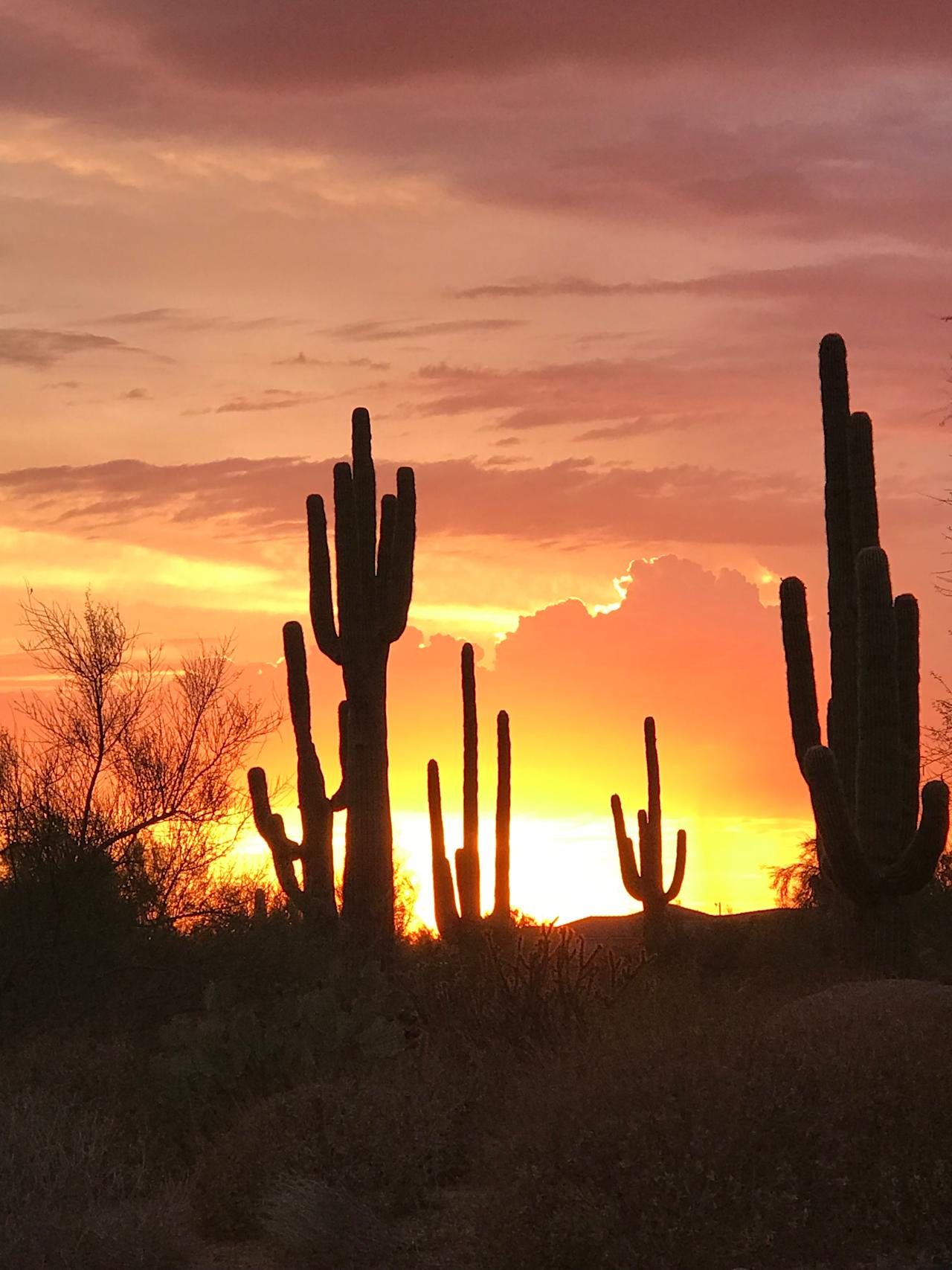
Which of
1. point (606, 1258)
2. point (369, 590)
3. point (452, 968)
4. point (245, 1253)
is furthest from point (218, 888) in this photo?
point (606, 1258)

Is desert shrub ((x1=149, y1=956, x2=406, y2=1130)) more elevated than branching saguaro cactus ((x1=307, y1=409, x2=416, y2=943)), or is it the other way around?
branching saguaro cactus ((x1=307, y1=409, x2=416, y2=943))

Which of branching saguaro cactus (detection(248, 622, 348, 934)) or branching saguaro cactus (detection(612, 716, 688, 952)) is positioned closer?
branching saguaro cactus (detection(248, 622, 348, 934))

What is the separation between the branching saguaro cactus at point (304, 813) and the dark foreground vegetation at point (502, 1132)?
9223mm

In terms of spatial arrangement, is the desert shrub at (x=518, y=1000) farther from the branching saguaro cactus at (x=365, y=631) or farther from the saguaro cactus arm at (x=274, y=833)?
the saguaro cactus arm at (x=274, y=833)

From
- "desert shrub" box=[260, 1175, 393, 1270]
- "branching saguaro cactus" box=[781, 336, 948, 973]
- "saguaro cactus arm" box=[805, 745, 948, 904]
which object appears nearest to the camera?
"desert shrub" box=[260, 1175, 393, 1270]

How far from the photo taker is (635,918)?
44750mm

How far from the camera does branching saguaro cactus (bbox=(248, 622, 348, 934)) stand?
25.2 metres

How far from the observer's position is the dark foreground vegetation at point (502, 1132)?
8.82 m

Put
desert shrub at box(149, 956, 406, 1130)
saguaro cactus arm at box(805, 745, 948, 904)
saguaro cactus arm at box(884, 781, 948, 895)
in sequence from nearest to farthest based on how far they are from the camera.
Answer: desert shrub at box(149, 956, 406, 1130)
saguaro cactus arm at box(805, 745, 948, 904)
saguaro cactus arm at box(884, 781, 948, 895)

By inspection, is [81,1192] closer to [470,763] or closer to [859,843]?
[859,843]

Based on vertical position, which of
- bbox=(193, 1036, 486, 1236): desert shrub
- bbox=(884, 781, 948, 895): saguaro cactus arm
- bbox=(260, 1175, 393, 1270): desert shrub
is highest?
bbox=(884, 781, 948, 895): saguaro cactus arm

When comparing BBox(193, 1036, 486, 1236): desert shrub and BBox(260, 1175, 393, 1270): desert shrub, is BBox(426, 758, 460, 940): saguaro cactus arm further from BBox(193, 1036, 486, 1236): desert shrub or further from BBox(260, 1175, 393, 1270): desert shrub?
BBox(260, 1175, 393, 1270): desert shrub

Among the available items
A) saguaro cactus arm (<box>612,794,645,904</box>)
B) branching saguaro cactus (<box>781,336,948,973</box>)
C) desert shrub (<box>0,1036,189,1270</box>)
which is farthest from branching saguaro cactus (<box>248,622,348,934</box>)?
desert shrub (<box>0,1036,189,1270</box>)

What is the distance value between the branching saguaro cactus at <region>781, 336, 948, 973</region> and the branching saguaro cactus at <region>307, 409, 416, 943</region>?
6938 mm
